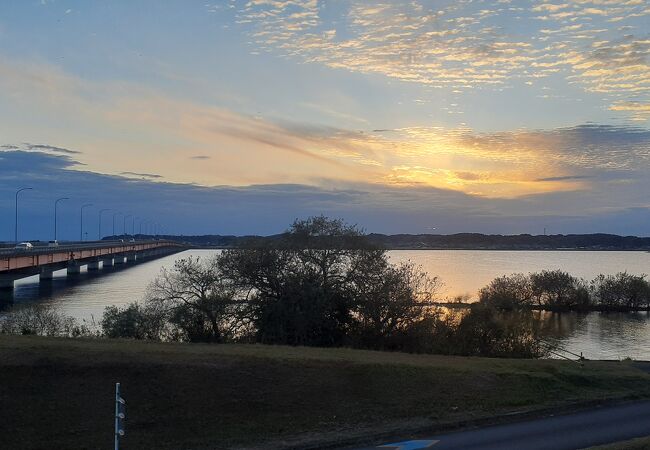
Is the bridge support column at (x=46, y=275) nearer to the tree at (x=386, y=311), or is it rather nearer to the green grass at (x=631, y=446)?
the tree at (x=386, y=311)

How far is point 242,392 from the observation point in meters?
19.0

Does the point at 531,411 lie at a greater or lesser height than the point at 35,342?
lesser

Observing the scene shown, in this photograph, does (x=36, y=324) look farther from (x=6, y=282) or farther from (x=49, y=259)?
(x=49, y=259)

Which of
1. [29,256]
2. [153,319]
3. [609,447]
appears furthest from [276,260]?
[29,256]

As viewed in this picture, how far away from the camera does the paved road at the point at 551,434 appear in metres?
14.9

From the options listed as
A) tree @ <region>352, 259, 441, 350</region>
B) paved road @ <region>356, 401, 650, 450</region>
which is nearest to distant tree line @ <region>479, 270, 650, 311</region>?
tree @ <region>352, 259, 441, 350</region>

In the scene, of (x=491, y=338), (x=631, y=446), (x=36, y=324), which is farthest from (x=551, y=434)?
(x=36, y=324)

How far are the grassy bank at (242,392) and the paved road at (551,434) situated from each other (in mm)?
1133

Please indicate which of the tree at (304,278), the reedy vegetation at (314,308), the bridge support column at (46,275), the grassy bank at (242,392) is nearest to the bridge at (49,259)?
the bridge support column at (46,275)

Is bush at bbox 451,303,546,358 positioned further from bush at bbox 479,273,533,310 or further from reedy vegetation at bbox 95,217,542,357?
bush at bbox 479,273,533,310

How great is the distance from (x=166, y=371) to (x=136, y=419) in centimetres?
287

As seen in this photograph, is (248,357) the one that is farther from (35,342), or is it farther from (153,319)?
(153,319)

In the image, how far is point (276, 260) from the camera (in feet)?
128

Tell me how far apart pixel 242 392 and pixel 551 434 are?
9134mm
